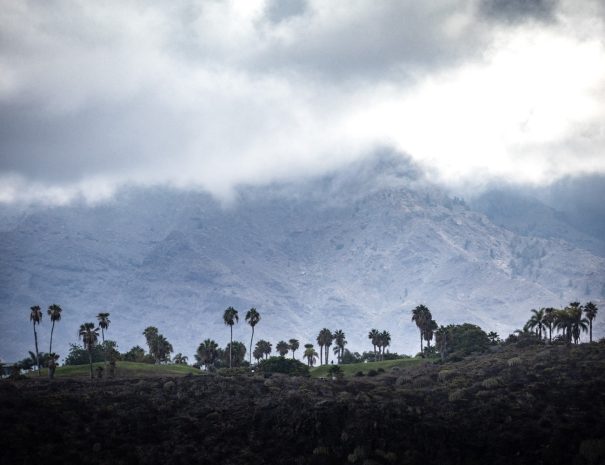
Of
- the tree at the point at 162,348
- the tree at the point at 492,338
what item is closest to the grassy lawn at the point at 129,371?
the tree at the point at 162,348

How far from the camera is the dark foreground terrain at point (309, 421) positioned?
259 feet

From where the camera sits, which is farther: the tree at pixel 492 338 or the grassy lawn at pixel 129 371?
the tree at pixel 492 338

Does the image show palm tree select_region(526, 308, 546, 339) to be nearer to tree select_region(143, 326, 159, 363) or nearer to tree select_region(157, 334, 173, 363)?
tree select_region(157, 334, 173, 363)

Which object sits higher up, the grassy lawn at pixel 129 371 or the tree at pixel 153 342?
the tree at pixel 153 342

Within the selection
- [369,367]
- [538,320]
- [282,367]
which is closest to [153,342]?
[282,367]

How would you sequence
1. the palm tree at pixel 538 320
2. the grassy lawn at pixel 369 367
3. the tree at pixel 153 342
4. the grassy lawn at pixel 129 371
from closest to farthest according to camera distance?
the grassy lawn at pixel 129 371
the grassy lawn at pixel 369 367
the palm tree at pixel 538 320
the tree at pixel 153 342

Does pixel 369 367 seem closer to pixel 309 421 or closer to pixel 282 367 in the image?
pixel 282 367

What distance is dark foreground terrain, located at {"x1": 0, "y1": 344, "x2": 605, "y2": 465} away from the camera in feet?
259

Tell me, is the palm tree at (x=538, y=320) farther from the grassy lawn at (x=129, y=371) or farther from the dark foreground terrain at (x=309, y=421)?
A: the grassy lawn at (x=129, y=371)

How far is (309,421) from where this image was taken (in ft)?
292

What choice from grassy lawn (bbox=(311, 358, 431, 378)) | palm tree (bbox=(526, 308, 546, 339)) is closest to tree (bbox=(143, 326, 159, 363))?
grassy lawn (bbox=(311, 358, 431, 378))

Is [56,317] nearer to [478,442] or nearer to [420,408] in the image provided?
[420,408]

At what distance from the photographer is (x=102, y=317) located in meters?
154

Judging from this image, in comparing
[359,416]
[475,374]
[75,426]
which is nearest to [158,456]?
[75,426]
